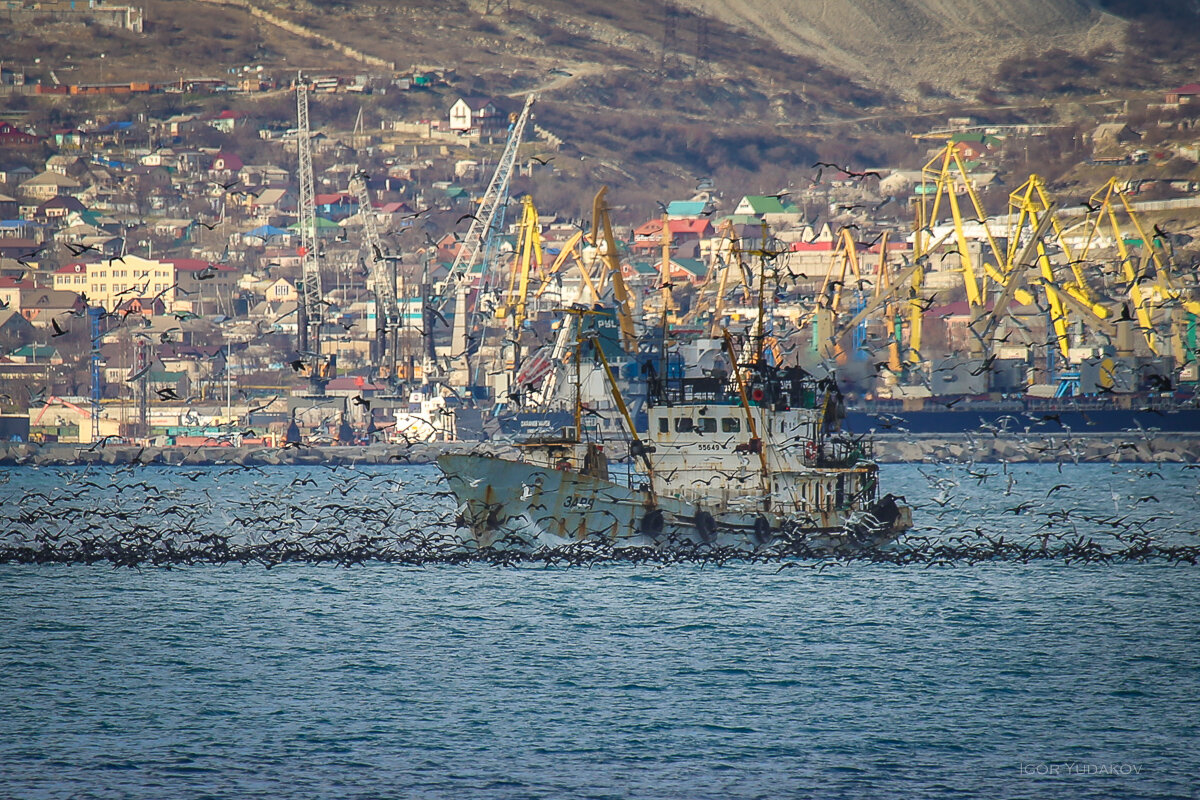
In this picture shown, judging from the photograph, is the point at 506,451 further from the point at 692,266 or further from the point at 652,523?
the point at 692,266

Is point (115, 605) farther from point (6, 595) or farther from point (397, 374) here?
point (397, 374)

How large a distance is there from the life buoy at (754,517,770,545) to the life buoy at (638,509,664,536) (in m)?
2.91

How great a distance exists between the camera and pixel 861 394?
124 m

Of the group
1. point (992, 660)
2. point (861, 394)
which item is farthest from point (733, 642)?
point (861, 394)

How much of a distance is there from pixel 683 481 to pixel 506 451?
63.3 metres

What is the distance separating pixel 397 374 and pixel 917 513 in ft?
270

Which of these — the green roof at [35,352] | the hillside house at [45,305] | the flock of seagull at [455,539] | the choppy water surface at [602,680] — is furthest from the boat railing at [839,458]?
the hillside house at [45,305]

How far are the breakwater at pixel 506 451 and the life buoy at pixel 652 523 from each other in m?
64.2

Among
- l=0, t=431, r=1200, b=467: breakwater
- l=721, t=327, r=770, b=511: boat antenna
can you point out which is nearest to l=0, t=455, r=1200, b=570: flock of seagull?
l=721, t=327, r=770, b=511: boat antenna

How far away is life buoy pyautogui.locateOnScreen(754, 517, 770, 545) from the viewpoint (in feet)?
160

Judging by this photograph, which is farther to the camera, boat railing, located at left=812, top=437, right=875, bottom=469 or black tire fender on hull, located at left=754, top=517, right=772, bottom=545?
boat railing, located at left=812, top=437, right=875, bottom=469

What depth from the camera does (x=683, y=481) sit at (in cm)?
4862

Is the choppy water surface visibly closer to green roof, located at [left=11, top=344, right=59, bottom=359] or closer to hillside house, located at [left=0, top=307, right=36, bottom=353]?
green roof, located at [left=11, top=344, right=59, bottom=359]

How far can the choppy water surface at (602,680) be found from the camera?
85.7ft
